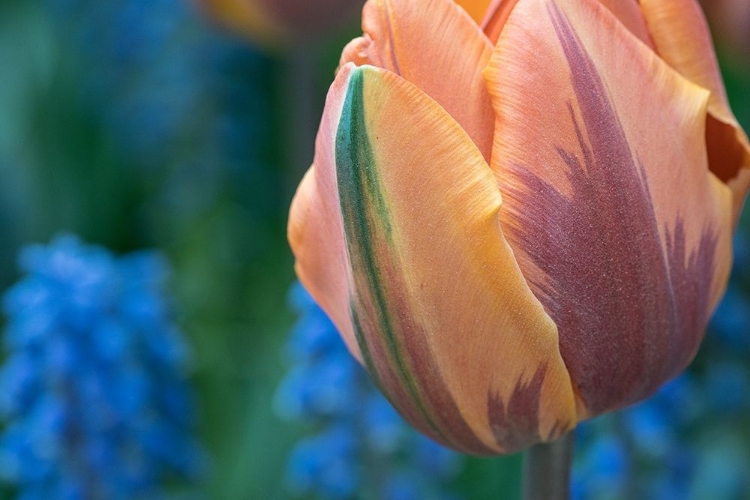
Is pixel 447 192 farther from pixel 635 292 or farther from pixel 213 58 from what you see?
pixel 213 58

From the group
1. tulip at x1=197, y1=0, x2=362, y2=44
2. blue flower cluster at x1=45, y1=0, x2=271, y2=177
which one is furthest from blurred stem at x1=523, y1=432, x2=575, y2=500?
blue flower cluster at x1=45, y1=0, x2=271, y2=177

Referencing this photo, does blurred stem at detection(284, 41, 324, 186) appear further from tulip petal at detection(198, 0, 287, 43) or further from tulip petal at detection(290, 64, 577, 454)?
tulip petal at detection(290, 64, 577, 454)

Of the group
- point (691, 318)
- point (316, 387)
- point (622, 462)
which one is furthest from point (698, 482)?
point (691, 318)

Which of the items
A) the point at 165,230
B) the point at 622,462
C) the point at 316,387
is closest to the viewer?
the point at 622,462

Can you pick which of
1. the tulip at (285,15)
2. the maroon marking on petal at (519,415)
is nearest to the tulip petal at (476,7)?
the maroon marking on petal at (519,415)

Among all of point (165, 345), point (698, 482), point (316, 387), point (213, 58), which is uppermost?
point (213, 58)

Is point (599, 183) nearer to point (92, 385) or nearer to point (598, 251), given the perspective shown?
point (598, 251)
